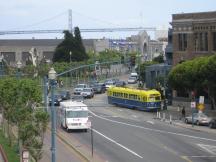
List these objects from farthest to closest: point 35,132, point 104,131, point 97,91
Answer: point 97,91, point 104,131, point 35,132

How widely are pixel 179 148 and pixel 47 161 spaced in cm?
1035

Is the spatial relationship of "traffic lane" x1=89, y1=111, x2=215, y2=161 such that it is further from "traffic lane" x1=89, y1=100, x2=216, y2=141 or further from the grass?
the grass

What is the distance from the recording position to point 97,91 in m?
113

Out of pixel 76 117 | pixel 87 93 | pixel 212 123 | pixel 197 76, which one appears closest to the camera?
pixel 76 117

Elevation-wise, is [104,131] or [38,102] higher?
Result: [38,102]

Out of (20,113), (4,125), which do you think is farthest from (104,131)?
(20,113)

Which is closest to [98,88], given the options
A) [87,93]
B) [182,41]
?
[87,93]

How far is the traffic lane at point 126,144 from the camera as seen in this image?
42531 millimetres

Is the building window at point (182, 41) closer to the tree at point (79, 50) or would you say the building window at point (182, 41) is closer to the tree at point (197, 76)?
the tree at point (197, 76)

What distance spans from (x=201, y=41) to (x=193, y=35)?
1.87m

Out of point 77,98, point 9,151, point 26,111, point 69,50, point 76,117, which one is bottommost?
point 9,151

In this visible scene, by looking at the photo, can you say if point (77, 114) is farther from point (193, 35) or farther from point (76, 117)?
point (193, 35)

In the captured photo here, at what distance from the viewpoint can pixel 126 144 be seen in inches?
1922

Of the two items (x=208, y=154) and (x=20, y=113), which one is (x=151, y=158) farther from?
(x=20, y=113)
